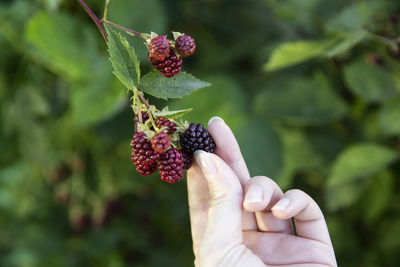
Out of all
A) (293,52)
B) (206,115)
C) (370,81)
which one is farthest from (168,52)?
(370,81)

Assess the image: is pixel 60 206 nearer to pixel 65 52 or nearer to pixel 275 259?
pixel 65 52

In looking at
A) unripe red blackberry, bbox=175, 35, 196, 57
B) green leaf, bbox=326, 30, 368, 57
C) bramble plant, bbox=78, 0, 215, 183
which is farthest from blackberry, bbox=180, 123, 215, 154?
green leaf, bbox=326, 30, 368, 57

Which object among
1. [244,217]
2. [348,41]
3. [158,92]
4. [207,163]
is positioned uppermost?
[348,41]

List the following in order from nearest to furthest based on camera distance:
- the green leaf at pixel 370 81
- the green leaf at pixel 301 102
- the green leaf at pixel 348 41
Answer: the green leaf at pixel 348 41 < the green leaf at pixel 370 81 < the green leaf at pixel 301 102

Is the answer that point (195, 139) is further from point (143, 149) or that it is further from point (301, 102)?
point (301, 102)

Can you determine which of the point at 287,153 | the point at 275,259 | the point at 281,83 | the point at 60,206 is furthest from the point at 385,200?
the point at 60,206

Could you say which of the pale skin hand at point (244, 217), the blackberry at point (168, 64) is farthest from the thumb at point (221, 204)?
the blackberry at point (168, 64)

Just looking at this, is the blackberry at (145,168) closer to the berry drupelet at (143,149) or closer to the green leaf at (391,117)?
the berry drupelet at (143,149)
